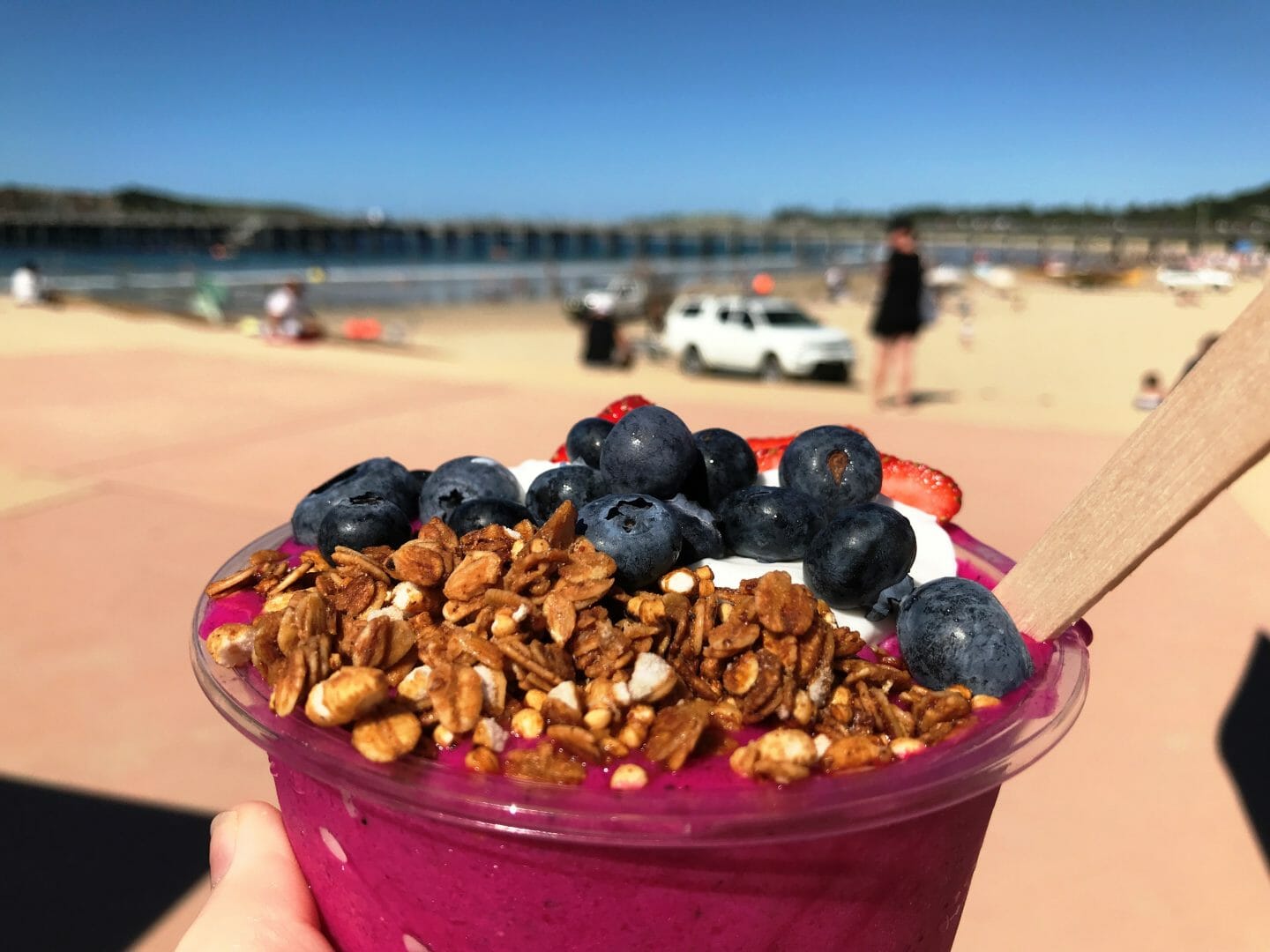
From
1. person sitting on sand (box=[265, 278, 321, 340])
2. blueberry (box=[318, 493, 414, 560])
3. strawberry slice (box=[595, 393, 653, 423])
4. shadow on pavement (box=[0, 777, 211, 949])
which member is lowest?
shadow on pavement (box=[0, 777, 211, 949])

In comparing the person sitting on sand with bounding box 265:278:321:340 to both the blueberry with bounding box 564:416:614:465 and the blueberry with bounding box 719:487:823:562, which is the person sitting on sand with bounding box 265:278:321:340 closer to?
the blueberry with bounding box 564:416:614:465

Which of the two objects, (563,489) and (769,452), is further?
(769,452)

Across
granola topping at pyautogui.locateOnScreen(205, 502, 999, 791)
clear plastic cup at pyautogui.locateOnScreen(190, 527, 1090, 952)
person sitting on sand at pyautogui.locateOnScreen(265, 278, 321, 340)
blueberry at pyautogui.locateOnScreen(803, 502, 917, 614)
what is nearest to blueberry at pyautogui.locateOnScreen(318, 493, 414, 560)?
granola topping at pyautogui.locateOnScreen(205, 502, 999, 791)

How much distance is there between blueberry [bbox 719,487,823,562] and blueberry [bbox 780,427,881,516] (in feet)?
0.21

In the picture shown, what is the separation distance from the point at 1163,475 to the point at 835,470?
524 mm

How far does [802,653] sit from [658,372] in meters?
13.5

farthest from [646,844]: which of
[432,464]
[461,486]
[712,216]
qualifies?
[712,216]

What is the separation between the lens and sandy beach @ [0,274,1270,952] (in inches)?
110

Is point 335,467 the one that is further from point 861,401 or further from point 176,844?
point 861,401

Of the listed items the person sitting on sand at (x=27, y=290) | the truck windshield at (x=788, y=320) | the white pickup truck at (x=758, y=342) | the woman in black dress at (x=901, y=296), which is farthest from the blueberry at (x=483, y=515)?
the person sitting on sand at (x=27, y=290)

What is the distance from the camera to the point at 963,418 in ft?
28.2

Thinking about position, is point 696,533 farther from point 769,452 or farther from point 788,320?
point 788,320

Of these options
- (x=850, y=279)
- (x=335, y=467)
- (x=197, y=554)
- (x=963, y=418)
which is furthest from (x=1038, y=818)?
(x=850, y=279)

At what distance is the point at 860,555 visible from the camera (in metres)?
1.15
